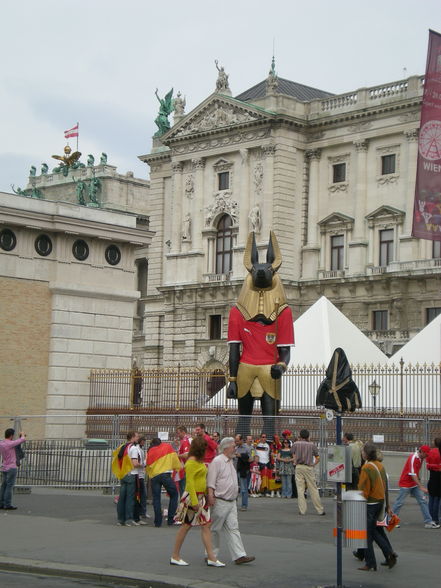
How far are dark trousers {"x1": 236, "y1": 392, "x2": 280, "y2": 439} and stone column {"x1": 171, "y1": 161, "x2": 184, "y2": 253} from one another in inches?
1743

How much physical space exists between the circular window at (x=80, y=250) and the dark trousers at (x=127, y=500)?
1569 cm

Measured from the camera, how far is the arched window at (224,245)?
68875 mm

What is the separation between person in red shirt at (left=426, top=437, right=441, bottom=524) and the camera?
20.1 meters

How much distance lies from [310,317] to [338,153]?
2738 centimetres

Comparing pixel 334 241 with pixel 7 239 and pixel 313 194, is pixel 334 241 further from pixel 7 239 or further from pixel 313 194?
pixel 7 239

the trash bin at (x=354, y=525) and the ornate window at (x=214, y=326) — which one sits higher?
the ornate window at (x=214, y=326)

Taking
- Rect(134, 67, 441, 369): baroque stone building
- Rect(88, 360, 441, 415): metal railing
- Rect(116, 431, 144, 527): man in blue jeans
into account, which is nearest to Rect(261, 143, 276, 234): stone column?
Rect(134, 67, 441, 369): baroque stone building

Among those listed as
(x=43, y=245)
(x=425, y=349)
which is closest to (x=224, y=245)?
(x=425, y=349)

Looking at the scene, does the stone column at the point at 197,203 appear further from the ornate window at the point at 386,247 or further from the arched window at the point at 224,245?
the ornate window at the point at 386,247

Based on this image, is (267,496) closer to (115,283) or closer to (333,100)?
(115,283)

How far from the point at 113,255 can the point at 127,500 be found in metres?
16.8

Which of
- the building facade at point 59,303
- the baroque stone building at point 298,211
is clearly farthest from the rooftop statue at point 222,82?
the building facade at point 59,303

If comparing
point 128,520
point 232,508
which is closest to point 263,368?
point 128,520

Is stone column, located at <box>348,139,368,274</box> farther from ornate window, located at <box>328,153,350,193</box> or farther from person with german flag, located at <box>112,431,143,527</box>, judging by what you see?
person with german flag, located at <box>112,431,143,527</box>
